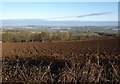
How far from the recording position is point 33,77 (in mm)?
6617

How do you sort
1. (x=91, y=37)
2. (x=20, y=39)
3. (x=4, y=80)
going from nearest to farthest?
(x=4, y=80), (x=91, y=37), (x=20, y=39)

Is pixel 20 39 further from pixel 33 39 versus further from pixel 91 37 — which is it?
pixel 91 37

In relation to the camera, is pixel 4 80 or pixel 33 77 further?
pixel 4 80

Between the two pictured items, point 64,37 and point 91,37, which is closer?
point 91,37

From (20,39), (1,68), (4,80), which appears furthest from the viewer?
(20,39)

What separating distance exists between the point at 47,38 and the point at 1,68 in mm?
37523

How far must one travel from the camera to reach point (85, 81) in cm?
661

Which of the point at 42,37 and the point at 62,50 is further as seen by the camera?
the point at 42,37

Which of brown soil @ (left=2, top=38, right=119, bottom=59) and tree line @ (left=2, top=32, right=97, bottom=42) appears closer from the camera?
brown soil @ (left=2, top=38, right=119, bottom=59)

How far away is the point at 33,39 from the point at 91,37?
1009cm

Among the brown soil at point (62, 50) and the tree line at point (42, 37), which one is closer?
the brown soil at point (62, 50)

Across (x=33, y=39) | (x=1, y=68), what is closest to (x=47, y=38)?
(x=33, y=39)

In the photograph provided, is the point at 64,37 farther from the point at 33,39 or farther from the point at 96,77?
the point at 96,77

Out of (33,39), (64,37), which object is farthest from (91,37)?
(33,39)
